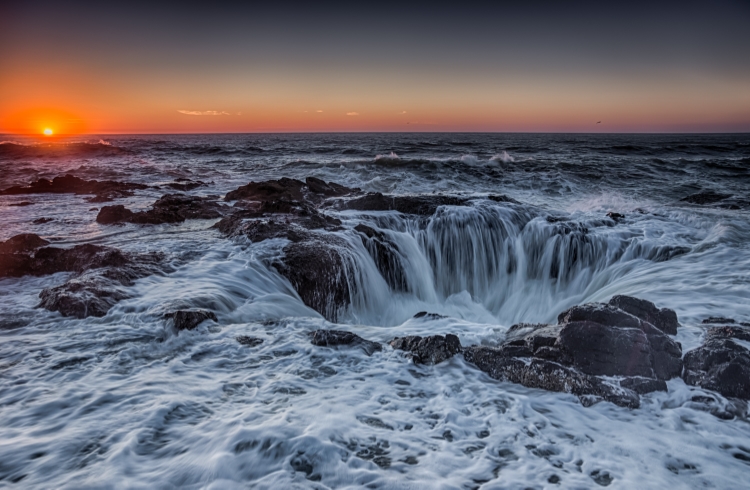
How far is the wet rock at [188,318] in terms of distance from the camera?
4744 mm

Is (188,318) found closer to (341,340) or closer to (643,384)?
(341,340)

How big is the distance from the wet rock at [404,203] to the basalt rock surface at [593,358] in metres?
6.48

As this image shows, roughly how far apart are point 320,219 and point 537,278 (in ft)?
15.8

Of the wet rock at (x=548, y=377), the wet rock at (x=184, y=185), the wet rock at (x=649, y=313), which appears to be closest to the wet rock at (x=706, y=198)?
the wet rock at (x=649, y=313)

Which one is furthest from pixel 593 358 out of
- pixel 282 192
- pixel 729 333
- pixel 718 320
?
pixel 282 192

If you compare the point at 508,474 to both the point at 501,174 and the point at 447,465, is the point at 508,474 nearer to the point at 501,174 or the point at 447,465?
the point at 447,465

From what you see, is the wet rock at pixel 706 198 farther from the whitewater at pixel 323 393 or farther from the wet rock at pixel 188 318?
the wet rock at pixel 188 318

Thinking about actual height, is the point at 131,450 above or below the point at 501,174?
below

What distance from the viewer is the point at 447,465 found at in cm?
284

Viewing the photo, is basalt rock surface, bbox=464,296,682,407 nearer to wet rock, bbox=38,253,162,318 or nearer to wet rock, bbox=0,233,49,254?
wet rock, bbox=38,253,162,318

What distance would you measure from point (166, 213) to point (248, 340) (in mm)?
6916

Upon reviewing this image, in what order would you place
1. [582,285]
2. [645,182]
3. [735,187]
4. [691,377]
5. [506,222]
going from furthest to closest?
1. [645,182]
2. [735,187]
3. [506,222]
4. [582,285]
5. [691,377]

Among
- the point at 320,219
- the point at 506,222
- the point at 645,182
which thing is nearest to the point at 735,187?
the point at 645,182

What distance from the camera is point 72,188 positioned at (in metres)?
15.7
